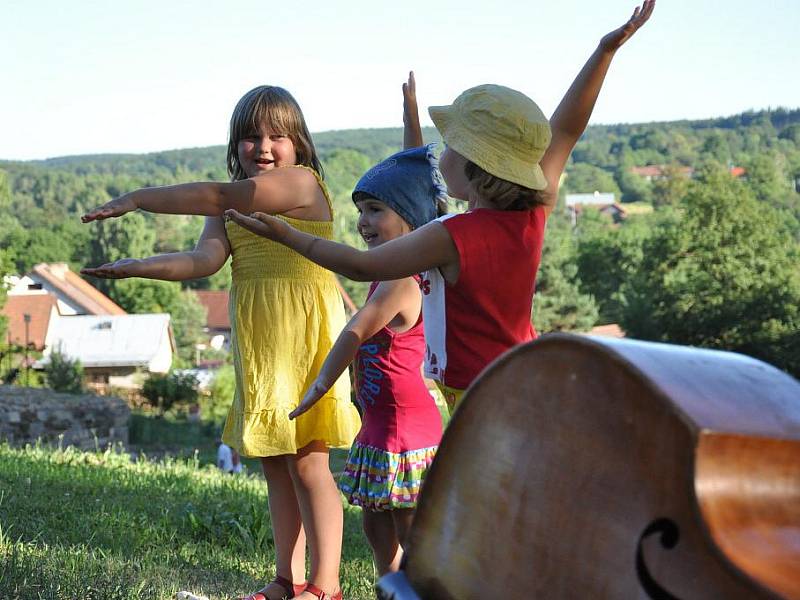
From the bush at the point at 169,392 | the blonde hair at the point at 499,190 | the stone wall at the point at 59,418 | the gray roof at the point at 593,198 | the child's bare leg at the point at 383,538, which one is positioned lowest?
the gray roof at the point at 593,198

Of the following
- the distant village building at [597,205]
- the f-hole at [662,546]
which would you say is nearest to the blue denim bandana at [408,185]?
the f-hole at [662,546]

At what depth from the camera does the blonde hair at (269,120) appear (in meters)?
3.72

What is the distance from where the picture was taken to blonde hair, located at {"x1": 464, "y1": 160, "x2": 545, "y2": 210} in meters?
2.70

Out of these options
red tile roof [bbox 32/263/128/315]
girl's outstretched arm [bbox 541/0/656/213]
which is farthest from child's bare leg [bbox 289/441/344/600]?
red tile roof [bbox 32/263/128/315]

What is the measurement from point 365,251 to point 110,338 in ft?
226

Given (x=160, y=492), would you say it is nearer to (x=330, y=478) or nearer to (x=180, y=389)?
(x=330, y=478)

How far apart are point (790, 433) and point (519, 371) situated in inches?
14.8

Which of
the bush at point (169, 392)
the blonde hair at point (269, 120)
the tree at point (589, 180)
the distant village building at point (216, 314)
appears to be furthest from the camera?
the tree at point (589, 180)

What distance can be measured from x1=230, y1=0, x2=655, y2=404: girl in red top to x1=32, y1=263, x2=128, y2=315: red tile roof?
81985mm

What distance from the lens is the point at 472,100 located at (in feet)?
8.91

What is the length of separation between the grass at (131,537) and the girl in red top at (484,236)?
51.2 inches

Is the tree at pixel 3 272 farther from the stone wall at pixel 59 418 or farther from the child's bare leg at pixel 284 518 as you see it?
the child's bare leg at pixel 284 518

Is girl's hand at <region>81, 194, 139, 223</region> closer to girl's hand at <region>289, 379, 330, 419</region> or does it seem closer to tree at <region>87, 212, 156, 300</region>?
girl's hand at <region>289, 379, 330, 419</region>

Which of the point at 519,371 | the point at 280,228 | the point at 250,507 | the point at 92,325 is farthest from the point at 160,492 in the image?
the point at 92,325
